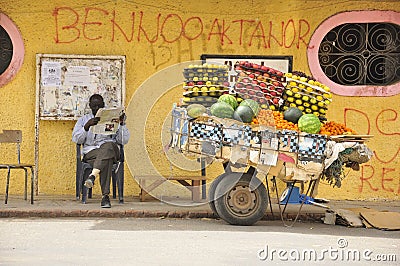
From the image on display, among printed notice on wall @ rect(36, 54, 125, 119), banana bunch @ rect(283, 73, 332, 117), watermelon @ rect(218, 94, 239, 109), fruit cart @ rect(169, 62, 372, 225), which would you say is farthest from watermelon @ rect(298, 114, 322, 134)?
printed notice on wall @ rect(36, 54, 125, 119)

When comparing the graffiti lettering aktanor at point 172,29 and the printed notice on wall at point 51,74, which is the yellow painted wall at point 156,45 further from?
the printed notice on wall at point 51,74

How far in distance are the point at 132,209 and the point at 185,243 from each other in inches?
103

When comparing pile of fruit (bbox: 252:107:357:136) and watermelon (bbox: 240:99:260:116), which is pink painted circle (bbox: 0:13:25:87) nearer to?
watermelon (bbox: 240:99:260:116)

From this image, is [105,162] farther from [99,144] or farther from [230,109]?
[230,109]

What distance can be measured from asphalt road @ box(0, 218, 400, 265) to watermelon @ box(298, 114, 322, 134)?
1.17 metres

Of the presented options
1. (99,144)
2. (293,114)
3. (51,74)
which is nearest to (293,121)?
(293,114)

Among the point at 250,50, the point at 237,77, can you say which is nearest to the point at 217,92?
the point at 237,77

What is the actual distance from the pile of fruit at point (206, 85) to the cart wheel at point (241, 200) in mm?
969

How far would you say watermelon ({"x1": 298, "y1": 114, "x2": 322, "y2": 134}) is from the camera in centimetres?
920

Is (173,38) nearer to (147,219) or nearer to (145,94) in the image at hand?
(145,94)

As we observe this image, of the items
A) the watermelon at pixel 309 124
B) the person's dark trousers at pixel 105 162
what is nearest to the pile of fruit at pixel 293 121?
the watermelon at pixel 309 124

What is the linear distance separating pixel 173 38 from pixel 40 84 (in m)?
2.07

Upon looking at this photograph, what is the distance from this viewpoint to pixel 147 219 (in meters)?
10.1

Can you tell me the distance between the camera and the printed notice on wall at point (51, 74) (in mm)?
11734
